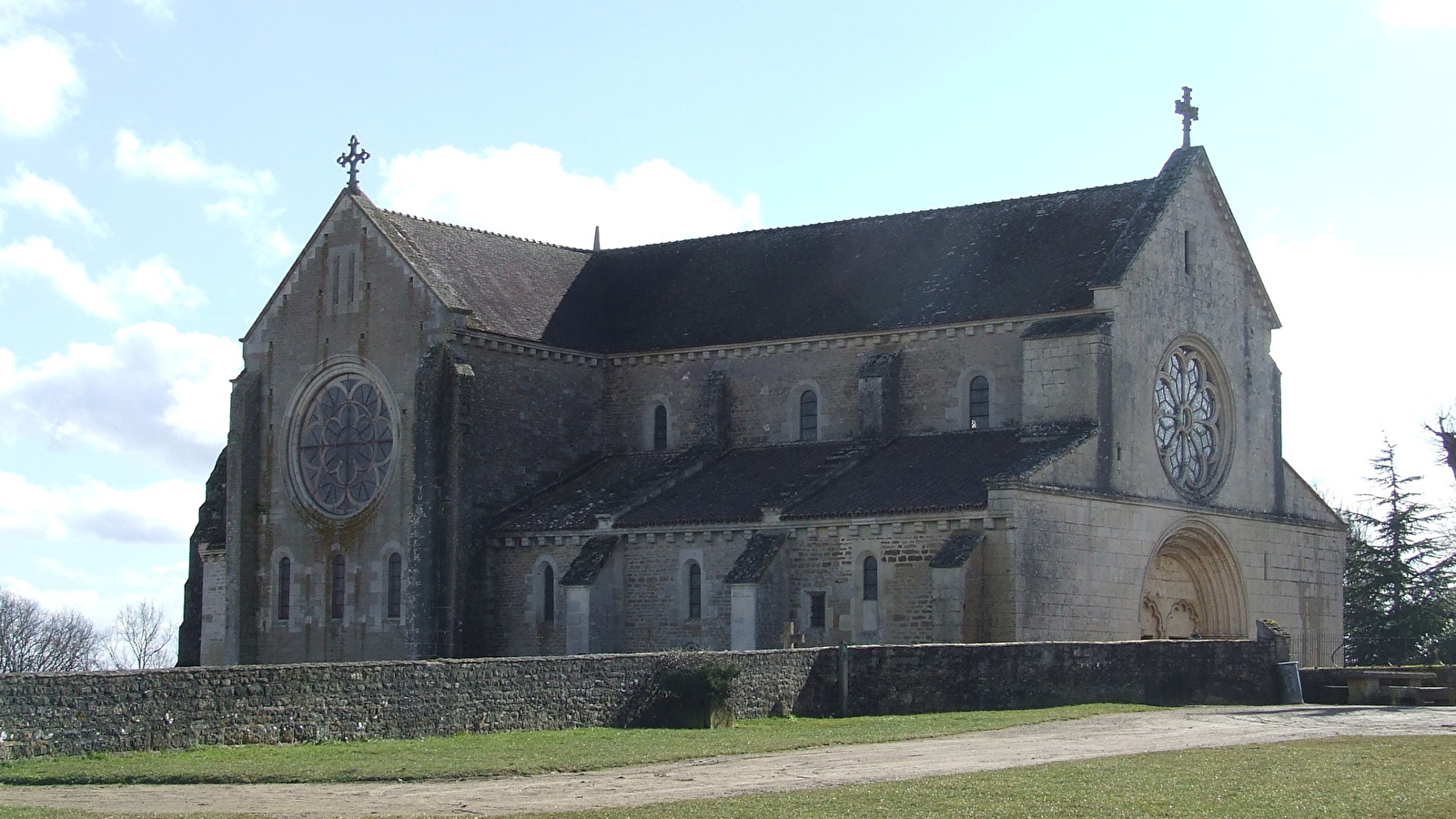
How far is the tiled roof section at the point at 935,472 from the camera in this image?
43188 millimetres

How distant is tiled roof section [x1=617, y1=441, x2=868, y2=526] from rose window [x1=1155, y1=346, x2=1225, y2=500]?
283 inches

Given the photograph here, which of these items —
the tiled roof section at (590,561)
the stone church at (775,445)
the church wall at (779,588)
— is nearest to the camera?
the church wall at (779,588)

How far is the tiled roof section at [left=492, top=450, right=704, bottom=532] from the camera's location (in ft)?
161

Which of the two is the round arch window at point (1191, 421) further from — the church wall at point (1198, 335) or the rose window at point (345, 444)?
the rose window at point (345, 444)

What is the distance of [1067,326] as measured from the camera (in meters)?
45.8

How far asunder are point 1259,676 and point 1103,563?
566cm

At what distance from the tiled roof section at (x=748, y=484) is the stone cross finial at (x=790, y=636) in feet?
9.21

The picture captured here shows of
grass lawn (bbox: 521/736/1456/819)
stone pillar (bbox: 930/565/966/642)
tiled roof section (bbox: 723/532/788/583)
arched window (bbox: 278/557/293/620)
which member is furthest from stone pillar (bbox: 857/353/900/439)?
grass lawn (bbox: 521/736/1456/819)

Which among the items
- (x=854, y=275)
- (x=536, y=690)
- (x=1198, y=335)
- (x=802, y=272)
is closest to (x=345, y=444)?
(x=802, y=272)

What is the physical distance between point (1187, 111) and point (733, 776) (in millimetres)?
29344

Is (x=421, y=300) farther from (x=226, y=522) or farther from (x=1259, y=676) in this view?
(x=1259, y=676)

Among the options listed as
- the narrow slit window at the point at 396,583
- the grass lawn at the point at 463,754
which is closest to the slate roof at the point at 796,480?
the narrow slit window at the point at 396,583

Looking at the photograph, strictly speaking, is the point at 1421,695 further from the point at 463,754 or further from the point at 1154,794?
the point at 463,754

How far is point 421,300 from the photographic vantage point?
50781 mm
